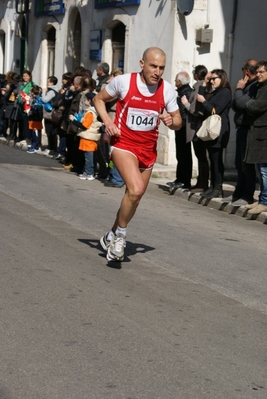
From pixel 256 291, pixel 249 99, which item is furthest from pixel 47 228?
pixel 249 99

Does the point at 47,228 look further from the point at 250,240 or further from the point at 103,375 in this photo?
the point at 103,375

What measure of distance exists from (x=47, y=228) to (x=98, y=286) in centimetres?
296

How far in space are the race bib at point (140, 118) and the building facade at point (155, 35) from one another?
11.1 meters

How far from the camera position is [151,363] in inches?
213

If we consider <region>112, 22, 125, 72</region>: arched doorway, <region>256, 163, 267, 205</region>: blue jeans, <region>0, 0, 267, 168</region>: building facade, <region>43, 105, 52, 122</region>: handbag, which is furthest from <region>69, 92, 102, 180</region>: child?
<region>112, 22, 125, 72</region>: arched doorway

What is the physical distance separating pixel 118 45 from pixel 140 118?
15140 mm

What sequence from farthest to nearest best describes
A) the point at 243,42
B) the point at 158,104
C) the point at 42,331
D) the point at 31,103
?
1. the point at 31,103
2. the point at 243,42
3. the point at 158,104
4. the point at 42,331

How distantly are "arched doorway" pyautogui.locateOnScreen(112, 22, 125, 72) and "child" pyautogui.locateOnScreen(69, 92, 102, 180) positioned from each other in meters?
6.49

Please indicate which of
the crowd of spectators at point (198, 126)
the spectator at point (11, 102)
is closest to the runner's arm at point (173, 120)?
the crowd of spectators at point (198, 126)

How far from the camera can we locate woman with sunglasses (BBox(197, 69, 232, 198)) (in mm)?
13773

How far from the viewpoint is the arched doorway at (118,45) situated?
75.0ft

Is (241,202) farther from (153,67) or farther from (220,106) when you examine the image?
(153,67)

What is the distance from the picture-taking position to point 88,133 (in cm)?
1630

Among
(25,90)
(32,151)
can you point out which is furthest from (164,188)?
(25,90)
